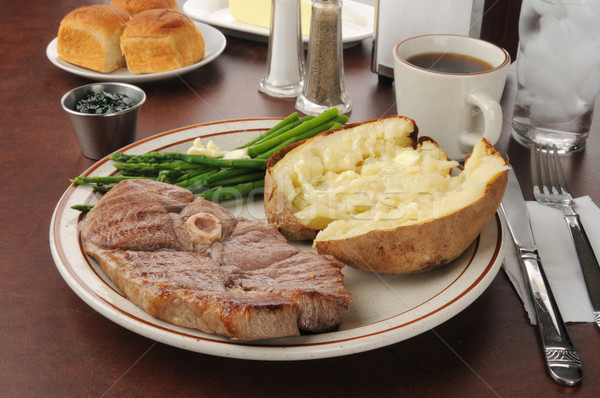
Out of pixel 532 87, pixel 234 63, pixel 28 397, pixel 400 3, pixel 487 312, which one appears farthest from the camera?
pixel 234 63

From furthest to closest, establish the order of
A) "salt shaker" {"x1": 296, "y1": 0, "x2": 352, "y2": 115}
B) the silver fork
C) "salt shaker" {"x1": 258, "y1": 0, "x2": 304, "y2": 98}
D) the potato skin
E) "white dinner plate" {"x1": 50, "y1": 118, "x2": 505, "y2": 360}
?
"salt shaker" {"x1": 258, "y1": 0, "x2": 304, "y2": 98}, "salt shaker" {"x1": 296, "y1": 0, "x2": 352, "y2": 115}, the silver fork, the potato skin, "white dinner plate" {"x1": 50, "y1": 118, "x2": 505, "y2": 360}

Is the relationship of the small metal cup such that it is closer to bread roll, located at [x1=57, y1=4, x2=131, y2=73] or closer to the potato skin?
bread roll, located at [x1=57, y1=4, x2=131, y2=73]

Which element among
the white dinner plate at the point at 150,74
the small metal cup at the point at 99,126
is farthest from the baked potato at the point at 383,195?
the white dinner plate at the point at 150,74

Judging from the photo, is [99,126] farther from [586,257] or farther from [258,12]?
[586,257]

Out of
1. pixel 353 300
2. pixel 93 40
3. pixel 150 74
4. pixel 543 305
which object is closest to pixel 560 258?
pixel 543 305

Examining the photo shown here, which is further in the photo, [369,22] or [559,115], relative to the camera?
[369,22]

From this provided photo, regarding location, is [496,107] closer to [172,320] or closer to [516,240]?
[516,240]

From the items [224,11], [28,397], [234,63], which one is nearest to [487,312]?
[28,397]

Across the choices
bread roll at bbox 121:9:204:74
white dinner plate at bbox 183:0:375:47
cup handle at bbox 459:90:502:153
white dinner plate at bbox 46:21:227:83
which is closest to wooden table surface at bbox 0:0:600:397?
cup handle at bbox 459:90:502:153
